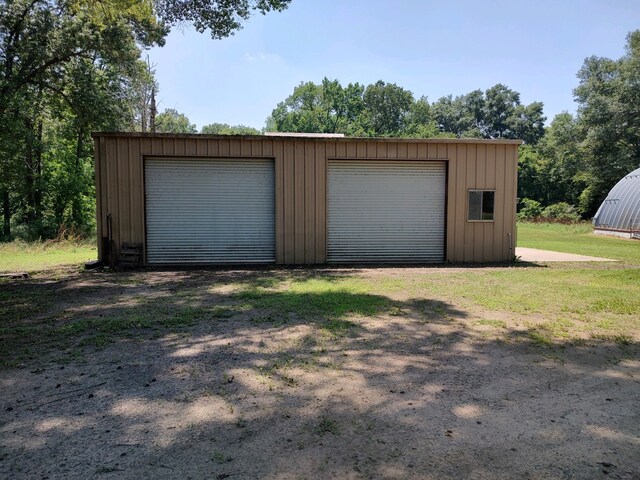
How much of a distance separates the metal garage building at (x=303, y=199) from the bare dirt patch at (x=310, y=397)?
570 cm

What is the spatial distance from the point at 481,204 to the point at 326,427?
11053 millimetres

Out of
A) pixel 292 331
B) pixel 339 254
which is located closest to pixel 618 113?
pixel 339 254

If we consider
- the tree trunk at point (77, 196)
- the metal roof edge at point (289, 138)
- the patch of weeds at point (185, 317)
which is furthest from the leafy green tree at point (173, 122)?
the patch of weeds at point (185, 317)

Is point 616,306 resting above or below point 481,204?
below

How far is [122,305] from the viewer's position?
289 inches

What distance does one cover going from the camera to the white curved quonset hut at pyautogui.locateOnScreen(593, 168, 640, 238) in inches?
868

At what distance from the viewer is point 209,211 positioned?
489 inches

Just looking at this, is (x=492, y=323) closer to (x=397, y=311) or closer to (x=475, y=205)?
(x=397, y=311)

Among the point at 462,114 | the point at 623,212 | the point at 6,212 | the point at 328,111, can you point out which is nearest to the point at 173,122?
the point at 328,111

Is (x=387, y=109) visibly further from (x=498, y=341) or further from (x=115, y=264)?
(x=498, y=341)

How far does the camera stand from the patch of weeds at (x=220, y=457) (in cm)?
277

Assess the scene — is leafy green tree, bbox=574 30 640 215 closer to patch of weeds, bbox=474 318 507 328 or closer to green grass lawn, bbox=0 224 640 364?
green grass lawn, bbox=0 224 640 364

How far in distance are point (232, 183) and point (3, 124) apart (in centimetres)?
1144

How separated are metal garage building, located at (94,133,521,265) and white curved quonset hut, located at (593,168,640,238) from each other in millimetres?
12963
